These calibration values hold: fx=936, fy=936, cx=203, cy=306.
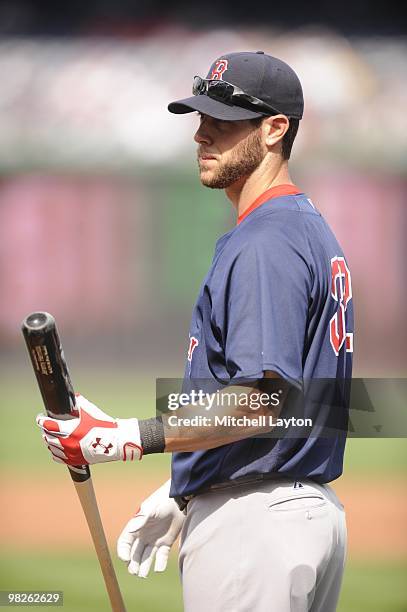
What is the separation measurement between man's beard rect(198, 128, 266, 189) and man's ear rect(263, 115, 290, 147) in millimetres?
17

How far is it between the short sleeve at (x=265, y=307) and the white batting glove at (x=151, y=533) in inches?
20.9

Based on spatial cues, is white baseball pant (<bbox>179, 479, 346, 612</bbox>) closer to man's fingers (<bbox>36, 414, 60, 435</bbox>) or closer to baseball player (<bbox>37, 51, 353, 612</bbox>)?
baseball player (<bbox>37, 51, 353, 612</bbox>)

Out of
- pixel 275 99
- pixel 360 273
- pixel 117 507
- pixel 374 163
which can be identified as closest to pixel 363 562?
pixel 117 507

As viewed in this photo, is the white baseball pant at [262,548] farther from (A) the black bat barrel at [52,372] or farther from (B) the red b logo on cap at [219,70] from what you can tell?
(B) the red b logo on cap at [219,70]

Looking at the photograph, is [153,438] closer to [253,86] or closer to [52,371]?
[52,371]

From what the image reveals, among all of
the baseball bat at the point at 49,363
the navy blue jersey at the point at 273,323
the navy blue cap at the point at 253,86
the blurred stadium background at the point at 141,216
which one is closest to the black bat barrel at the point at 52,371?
the baseball bat at the point at 49,363

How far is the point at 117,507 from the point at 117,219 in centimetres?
190

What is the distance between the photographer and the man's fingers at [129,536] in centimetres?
216

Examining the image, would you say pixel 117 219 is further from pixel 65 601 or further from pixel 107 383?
pixel 65 601

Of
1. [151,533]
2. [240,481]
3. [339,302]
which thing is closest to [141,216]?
[151,533]

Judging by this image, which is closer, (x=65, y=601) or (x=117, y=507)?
(x=65, y=601)

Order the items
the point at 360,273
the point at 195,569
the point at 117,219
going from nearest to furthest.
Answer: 1. the point at 195,569
2. the point at 360,273
3. the point at 117,219

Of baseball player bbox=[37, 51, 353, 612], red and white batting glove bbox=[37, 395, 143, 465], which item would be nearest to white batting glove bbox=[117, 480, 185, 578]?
baseball player bbox=[37, 51, 353, 612]

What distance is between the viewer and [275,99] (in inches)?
78.2
